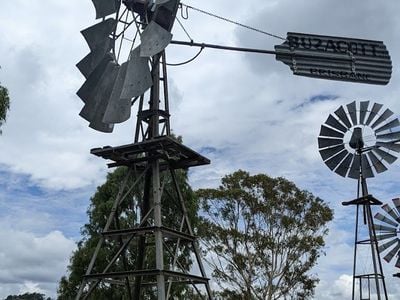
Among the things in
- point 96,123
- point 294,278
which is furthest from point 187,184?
point 96,123

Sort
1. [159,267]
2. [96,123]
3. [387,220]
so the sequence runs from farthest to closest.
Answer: [387,220] → [96,123] → [159,267]

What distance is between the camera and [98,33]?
34.1 ft

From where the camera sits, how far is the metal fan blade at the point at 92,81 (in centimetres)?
1028

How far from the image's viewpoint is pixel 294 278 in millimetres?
24844

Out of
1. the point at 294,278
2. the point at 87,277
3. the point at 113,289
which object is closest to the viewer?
the point at 87,277

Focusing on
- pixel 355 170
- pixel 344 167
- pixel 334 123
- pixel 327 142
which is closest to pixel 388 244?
pixel 355 170

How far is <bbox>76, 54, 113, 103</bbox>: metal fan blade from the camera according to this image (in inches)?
405

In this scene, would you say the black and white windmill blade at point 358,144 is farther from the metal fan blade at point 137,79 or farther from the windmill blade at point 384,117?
the metal fan blade at point 137,79

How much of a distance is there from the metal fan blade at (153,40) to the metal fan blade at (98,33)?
1711 millimetres

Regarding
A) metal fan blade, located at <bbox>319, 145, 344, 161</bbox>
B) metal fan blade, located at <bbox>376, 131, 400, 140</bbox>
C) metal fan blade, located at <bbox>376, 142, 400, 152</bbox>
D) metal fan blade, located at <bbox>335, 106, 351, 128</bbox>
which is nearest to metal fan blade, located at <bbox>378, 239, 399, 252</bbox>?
metal fan blade, located at <bbox>376, 142, 400, 152</bbox>

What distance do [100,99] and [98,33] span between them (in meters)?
1.32

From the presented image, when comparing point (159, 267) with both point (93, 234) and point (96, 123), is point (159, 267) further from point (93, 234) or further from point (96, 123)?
point (93, 234)

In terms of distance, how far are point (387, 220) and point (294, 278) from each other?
5693 mm

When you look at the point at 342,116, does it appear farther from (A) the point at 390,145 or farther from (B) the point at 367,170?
(B) the point at 367,170
